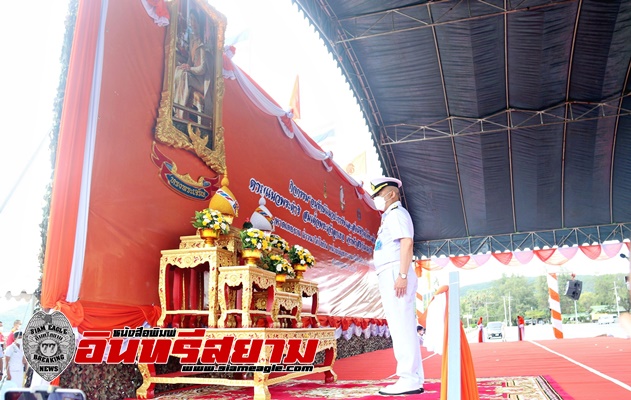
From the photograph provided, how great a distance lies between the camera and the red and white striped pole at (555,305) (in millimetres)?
12297

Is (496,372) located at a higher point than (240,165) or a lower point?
lower

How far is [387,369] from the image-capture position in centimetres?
450

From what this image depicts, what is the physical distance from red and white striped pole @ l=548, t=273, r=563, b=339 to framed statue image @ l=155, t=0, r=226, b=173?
439 inches

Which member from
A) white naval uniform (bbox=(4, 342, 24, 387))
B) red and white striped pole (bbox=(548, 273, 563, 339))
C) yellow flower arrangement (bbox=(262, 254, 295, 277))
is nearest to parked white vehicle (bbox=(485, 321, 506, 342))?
red and white striped pole (bbox=(548, 273, 563, 339))

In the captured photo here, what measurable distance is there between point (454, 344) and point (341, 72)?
8.17 metres

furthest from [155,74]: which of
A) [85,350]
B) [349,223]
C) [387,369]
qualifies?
[349,223]

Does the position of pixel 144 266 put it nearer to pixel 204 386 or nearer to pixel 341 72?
pixel 204 386

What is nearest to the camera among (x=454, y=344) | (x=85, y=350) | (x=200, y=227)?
(x=454, y=344)

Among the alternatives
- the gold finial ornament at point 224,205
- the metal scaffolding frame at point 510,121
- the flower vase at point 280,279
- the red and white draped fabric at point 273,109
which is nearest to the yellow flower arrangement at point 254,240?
the gold finial ornament at point 224,205

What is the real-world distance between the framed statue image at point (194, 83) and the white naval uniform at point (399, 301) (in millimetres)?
1504

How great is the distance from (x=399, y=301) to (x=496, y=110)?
7892mm

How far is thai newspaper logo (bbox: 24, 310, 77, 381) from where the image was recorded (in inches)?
78.6

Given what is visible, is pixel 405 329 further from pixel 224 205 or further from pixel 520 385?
pixel 224 205

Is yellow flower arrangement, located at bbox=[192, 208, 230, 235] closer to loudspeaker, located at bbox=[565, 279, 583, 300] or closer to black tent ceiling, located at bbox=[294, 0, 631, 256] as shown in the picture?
black tent ceiling, located at bbox=[294, 0, 631, 256]
